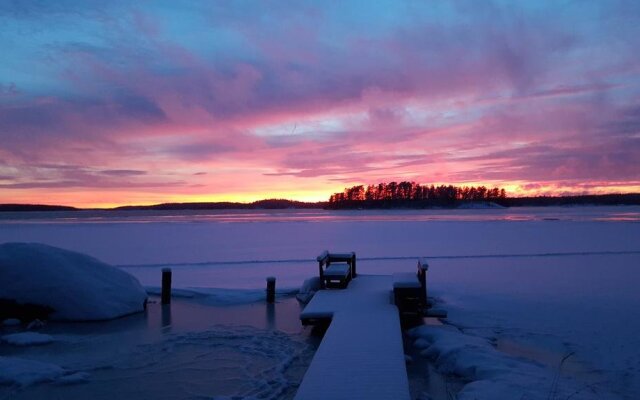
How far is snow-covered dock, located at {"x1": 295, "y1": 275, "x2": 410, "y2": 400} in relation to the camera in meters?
5.35

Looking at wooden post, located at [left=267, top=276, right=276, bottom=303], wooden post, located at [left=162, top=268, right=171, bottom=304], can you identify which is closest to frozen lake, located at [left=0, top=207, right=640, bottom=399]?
wooden post, located at [left=267, top=276, right=276, bottom=303]

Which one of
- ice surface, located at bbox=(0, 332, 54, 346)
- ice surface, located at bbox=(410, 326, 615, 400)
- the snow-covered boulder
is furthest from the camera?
the snow-covered boulder

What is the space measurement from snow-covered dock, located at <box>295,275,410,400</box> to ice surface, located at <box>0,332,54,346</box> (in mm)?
4294

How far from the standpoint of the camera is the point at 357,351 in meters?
6.74

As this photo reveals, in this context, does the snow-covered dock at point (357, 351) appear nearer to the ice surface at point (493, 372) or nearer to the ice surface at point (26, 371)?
the ice surface at point (493, 372)

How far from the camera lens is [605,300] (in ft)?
35.8

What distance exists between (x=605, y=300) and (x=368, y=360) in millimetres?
6941

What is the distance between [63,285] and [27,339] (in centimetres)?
203

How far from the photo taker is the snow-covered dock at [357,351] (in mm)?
5348

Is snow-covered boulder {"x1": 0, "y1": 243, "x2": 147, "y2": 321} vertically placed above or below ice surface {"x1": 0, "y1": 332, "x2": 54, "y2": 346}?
above

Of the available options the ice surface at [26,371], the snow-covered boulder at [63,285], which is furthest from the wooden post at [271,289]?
the ice surface at [26,371]

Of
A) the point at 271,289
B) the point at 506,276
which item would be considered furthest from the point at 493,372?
the point at 506,276

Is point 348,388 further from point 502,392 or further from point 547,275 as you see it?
point 547,275

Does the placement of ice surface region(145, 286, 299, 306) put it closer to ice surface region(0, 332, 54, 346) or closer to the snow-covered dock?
the snow-covered dock
